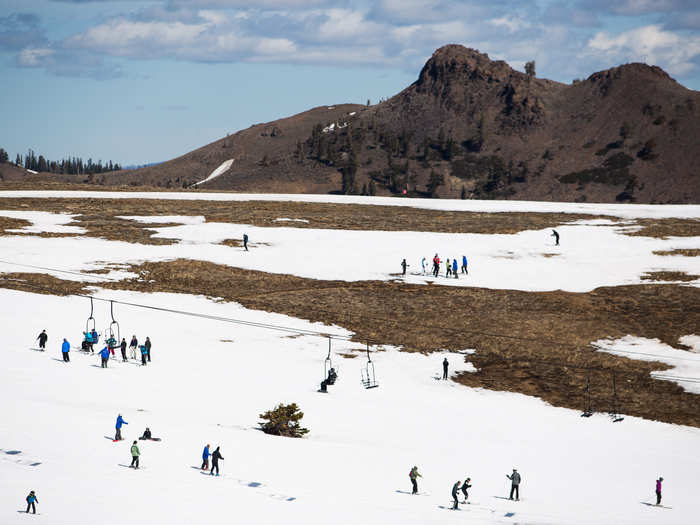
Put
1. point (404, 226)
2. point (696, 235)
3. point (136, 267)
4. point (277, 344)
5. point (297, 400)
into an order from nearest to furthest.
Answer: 1. point (297, 400)
2. point (277, 344)
3. point (136, 267)
4. point (696, 235)
5. point (404, 226)

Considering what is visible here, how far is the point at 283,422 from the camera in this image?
3127 cm

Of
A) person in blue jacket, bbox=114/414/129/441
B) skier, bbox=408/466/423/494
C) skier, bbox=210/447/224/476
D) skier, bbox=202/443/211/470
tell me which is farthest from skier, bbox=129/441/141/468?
skier, bbox=408/466/423/494

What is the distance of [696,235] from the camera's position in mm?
74750

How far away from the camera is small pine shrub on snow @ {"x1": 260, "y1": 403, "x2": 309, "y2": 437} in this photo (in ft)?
103

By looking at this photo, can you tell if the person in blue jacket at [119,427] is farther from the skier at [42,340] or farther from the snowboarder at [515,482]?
the snowboarder at [515,482]

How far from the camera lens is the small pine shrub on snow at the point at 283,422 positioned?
3127 centimetres

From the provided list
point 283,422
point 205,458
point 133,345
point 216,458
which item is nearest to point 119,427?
point 205,458

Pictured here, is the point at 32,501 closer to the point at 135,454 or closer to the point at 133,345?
the point at 135,454

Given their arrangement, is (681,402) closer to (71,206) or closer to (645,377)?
(645,377)

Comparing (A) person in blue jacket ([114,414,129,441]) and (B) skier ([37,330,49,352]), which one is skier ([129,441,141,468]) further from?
(B) skier ([37,330,49,352])

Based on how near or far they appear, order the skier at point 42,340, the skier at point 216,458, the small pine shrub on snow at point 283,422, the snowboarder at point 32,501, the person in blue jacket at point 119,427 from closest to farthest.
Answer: the snowboarder at point 32,501
the skier at point 216,458
the person in blue jacket at point 119,427
the small pine shrub on snow at point 283,422
the skier at point 42,340

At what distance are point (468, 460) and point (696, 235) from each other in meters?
55.6

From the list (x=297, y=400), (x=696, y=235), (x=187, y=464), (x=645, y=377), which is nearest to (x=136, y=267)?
(x=297, y=400)

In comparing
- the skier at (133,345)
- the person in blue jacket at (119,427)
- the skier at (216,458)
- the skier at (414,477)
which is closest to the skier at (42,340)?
the skier at (133,345)
